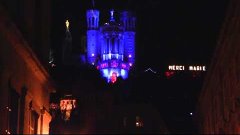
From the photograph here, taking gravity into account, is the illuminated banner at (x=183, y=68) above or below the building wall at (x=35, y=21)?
above

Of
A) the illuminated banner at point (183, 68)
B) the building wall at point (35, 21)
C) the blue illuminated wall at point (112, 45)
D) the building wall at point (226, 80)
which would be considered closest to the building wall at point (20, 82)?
the building wall at point (35, 21)

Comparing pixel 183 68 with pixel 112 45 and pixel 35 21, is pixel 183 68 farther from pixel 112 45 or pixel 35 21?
pixel 35 21

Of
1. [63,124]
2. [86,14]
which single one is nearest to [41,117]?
[63,124]

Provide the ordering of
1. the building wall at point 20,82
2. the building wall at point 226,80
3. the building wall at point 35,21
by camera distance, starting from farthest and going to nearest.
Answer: the building wall at point 226,80 → the building wall at point 35,21 → the building wall at point 20,82

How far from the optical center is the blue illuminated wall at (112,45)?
162 meters

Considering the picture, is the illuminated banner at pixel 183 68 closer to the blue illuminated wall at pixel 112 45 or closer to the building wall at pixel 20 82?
the blue illuminated wall at pixel 112 45

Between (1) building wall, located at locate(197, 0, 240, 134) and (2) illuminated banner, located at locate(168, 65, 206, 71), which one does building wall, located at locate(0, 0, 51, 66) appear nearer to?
(1) building wall, located at locate(197, 0, 240, 134)

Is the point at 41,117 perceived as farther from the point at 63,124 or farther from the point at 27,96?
the point at 63,124

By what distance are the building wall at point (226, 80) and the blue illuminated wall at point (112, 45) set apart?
114 m

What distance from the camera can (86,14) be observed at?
17075 centimetres

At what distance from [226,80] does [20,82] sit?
522 inches

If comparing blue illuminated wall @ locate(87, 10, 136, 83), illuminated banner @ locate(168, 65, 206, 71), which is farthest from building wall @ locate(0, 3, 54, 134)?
blue illuminated wall @ locate(87, 10, 136, 83)

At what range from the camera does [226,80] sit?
1345 inches

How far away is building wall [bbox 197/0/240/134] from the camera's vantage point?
28344 millimetres
